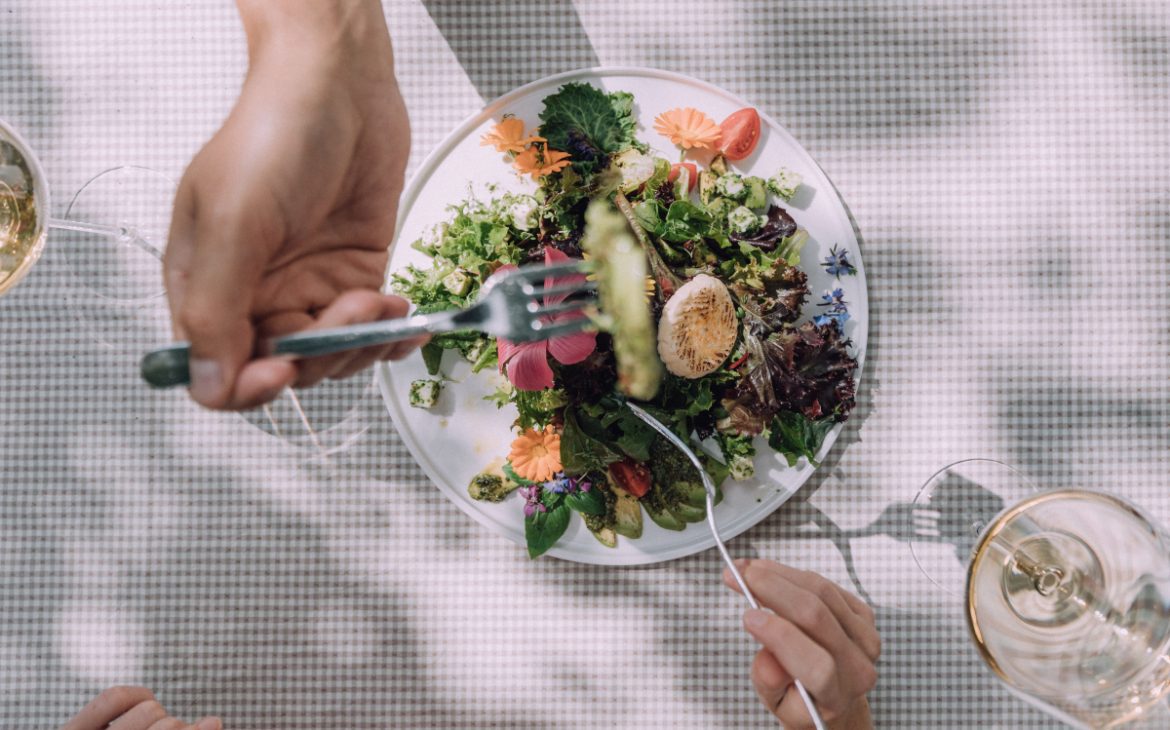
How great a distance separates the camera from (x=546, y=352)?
930 millimetres

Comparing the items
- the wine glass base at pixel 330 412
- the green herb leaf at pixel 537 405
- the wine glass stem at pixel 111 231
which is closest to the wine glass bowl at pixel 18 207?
the wine glass stem at pixel 111 231

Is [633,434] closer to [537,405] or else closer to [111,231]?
[537,405]

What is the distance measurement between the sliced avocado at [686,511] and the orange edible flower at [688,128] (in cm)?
44

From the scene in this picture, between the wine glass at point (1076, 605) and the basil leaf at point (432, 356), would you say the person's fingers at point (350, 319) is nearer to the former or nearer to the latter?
the basil leaf at point (432, 356)

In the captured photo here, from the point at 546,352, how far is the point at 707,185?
1.02ft

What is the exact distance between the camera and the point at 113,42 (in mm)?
1162

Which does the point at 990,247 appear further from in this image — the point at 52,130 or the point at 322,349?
the point at 52,130

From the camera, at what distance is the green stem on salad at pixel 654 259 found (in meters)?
0.99

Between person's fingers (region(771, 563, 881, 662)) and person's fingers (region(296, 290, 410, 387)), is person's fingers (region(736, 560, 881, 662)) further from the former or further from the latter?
person's fingers (region(296, 290, 410, 387))

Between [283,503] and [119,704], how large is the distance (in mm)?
318

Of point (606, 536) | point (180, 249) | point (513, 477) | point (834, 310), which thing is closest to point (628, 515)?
point (606, 536)

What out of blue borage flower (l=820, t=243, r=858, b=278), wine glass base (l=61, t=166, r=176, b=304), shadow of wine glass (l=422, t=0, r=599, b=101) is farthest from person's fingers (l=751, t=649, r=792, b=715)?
wine glass base (l=61, t=166, r=176, b=304)

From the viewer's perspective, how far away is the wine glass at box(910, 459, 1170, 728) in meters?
0.84

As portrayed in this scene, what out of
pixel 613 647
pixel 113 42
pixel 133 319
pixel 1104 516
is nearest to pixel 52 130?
pixel 113 42
